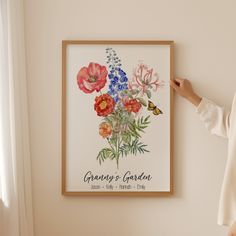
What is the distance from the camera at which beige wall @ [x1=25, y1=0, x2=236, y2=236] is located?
77.0 inches

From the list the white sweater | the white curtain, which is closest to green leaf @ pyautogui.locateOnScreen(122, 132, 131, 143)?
the white sweater

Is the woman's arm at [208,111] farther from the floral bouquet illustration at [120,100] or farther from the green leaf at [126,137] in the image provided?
the green leaf at [126,137]

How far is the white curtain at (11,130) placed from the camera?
1.72 metres

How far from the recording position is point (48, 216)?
1.99 metres

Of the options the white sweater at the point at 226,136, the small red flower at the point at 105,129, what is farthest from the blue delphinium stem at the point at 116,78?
the white sweater at the point at 226,136

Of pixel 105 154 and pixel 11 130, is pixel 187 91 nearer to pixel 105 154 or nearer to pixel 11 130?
pixel 105 154

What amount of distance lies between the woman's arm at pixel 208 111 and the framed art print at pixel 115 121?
3.0 inches

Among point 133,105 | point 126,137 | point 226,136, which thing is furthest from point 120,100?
point 226,136

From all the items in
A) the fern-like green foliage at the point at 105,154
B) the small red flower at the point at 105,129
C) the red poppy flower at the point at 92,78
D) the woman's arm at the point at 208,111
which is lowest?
the fern-like green foliage at the point at 105,154

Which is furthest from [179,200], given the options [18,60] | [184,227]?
[18,60]

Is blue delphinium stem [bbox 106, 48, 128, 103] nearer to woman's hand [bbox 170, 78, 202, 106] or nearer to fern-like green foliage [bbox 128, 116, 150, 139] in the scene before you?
fern-like green foliage [bbox 128, 116, 150, 139]

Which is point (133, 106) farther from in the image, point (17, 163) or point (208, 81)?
point (17, 163)

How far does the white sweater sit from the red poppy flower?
1.49ft

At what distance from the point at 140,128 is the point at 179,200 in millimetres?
380
